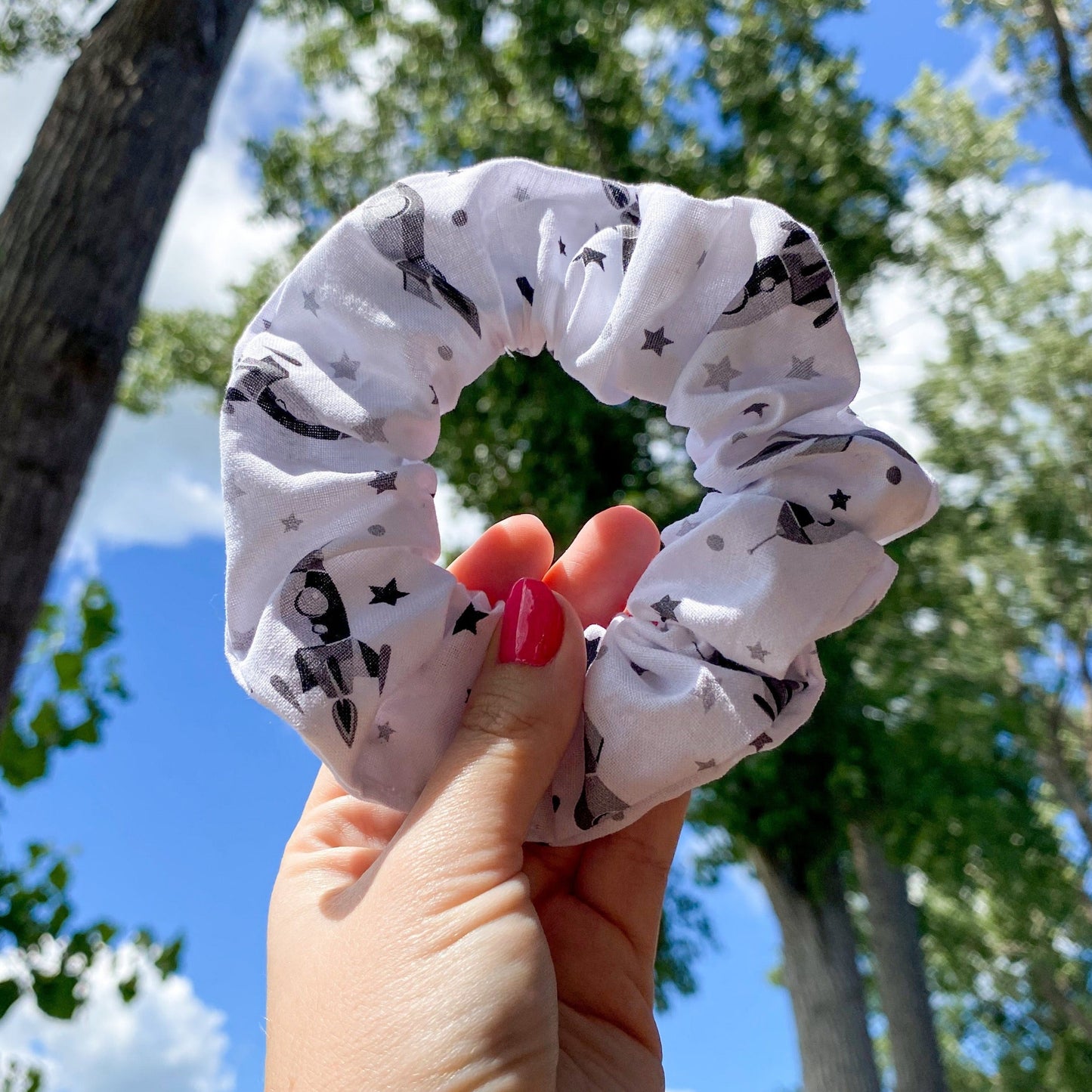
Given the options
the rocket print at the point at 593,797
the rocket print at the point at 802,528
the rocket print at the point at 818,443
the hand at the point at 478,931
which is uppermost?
the rocket print at the point at 818,443

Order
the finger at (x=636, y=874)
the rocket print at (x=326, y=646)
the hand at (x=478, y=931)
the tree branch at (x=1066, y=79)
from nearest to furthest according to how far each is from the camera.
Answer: the hand at (x=478, y=931)
the rocket print at (x=326, y=646)
the finger at (x=636, y=874)
the tree branch at (x=1066, y=79)

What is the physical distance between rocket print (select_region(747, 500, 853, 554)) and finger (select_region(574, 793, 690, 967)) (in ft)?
1.45

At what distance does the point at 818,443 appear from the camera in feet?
4.08

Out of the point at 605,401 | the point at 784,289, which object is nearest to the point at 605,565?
the point at 605,401

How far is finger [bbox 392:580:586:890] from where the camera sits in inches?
43.8

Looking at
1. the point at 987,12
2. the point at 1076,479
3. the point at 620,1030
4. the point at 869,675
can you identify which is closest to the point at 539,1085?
the point at 620,1030

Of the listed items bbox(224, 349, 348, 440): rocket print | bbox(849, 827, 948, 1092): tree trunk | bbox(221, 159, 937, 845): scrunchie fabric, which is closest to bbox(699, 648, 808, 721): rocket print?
bbox(221, 159, 937, 845): scrunchie fabric

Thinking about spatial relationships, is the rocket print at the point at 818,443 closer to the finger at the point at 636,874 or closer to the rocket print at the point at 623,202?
the rocket print at the point at 623,202

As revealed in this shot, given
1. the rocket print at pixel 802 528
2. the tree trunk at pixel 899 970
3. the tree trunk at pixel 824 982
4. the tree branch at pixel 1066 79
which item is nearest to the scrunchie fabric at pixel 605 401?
the rocket print at pixel 802 528

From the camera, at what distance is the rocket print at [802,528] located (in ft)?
4.00

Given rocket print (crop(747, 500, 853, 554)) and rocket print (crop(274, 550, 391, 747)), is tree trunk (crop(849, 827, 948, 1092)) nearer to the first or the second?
rocket print (crop(747, 500, 853, 554))

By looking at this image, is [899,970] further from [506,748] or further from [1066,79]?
[506,748]

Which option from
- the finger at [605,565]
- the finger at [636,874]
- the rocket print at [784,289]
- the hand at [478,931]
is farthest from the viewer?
the finger at [605,565]

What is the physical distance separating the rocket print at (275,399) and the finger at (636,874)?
699mm
